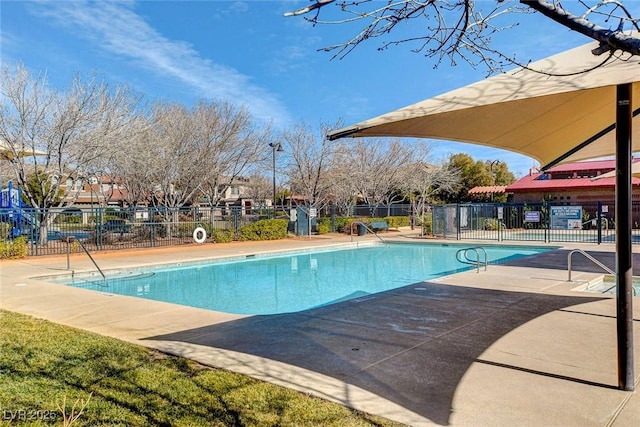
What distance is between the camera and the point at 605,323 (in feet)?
18.3

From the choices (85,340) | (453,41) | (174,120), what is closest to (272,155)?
(174,120)

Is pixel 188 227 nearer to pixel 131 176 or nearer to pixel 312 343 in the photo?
pixel 131 176

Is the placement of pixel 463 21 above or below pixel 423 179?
below

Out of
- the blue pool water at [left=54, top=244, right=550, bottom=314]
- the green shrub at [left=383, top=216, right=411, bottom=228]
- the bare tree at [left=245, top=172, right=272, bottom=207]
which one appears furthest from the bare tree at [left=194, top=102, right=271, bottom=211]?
the bare tree at [left=245, top=172, right=272, bottom=207]

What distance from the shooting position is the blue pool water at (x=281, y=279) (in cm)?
1018

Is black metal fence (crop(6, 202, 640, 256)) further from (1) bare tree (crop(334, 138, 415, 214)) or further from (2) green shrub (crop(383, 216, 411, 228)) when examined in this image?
(1) bare tree (crop(334, 138, 415, 214))

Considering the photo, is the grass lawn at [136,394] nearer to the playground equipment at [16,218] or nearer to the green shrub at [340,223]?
the playground equipment at [16,218]

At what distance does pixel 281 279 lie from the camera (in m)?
13.1

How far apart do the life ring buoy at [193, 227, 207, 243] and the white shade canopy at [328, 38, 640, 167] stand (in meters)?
16.8

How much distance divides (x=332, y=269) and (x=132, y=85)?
12124 millimetres

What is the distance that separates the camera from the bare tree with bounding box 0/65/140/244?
16.2 meters

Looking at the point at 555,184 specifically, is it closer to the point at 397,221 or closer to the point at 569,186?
the point at 569,186

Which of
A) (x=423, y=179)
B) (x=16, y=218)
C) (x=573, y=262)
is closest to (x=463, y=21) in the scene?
(x=573, y=262)

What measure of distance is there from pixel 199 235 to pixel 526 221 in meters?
15.9
